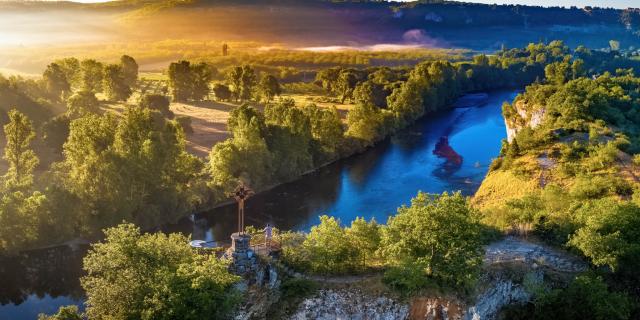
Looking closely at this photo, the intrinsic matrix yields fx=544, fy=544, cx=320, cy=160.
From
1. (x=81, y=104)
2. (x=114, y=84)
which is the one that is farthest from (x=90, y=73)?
(x=81, y=104)

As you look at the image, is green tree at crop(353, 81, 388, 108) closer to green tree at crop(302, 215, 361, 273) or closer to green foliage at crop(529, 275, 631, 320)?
green tree at crop(302, 215, 361, 273)

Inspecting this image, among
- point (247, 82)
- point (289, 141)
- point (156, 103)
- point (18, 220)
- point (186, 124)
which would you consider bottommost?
point (18, 220)

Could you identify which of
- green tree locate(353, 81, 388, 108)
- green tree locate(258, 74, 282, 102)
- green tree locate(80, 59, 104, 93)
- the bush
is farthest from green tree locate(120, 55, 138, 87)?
green tree locate(353, 81, 388, 108)

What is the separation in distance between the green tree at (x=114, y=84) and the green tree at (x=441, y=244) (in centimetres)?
10560

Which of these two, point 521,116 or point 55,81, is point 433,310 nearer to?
point 521,116

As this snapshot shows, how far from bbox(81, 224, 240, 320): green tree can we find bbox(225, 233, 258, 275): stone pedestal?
197 cm

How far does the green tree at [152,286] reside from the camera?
31.9m

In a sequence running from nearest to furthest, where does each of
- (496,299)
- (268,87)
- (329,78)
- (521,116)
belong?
1. (496,299)
2. (521,116)
3. (268,87)
4. (329,78)

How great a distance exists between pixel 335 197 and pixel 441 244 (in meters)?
44.2

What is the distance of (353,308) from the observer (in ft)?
122

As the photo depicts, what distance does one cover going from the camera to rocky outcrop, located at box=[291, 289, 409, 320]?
36.8 meters

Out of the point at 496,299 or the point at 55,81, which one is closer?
the point at 496,299

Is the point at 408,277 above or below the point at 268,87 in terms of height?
below

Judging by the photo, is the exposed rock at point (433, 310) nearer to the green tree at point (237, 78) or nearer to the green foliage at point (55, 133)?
the green foliage at point (55, 133)
